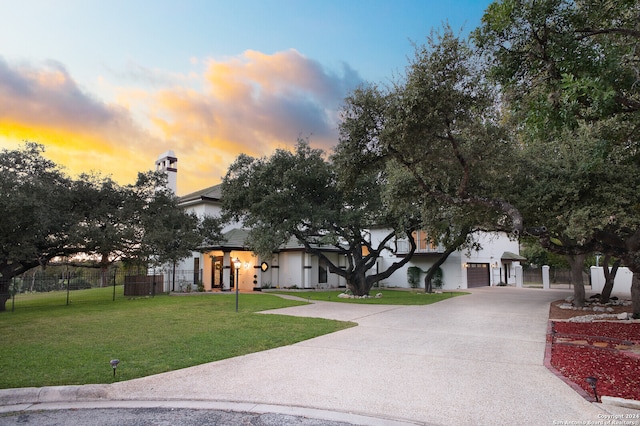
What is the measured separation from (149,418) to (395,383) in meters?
3.29

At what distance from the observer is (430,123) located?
8.70m

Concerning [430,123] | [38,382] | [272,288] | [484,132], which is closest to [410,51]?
[430,123]

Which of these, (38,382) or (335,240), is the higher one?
(335,240)

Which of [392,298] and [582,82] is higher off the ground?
[582,82]

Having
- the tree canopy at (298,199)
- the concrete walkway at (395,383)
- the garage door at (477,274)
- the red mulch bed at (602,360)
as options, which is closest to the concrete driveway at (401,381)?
the concrete walkway at (395,383)

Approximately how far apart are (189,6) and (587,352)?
14107mm

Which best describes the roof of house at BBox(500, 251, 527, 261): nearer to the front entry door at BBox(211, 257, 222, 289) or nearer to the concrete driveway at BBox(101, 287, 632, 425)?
the front entry door at BBox(211, 257, 222, 289)

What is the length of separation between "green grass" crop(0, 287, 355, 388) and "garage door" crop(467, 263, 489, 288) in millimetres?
21971

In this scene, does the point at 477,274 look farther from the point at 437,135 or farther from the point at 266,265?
the point at 437,135

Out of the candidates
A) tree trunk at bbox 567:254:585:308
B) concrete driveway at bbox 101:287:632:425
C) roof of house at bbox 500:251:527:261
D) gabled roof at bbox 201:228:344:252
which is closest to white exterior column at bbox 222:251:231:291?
gabled roof at bbox 201:228:344:252

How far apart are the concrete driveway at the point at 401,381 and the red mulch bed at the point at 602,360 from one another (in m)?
0.33

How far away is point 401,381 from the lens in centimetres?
574

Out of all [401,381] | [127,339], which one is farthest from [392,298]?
[401,381]

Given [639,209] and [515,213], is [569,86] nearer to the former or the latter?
[515,213]
